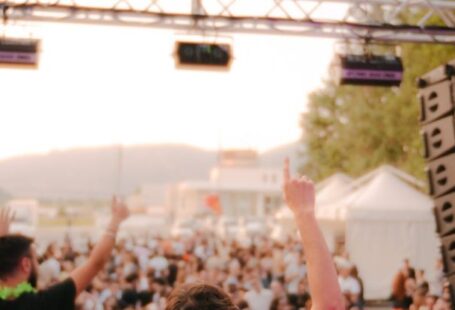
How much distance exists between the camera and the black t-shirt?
278cm

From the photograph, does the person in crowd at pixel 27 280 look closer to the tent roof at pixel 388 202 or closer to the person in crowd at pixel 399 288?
the person in crowd at pixel 399 288

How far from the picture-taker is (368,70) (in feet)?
29.7

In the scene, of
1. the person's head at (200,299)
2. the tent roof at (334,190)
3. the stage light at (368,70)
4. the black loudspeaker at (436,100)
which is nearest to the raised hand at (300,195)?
the person's head at (200,299)

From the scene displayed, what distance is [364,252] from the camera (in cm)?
1638

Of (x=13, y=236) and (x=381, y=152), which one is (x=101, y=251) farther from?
(x=381, y=152)

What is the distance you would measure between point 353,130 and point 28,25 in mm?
26643

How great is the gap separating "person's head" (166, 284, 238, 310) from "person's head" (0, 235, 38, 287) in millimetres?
1185

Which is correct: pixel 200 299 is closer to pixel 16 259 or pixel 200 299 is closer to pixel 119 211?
pixel 16 259

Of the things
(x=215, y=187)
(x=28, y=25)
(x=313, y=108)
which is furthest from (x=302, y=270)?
(x=215, y=187)

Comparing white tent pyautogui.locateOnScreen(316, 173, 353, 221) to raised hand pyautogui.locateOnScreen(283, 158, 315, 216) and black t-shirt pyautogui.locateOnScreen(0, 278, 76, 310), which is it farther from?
raised hand pyautogui.locateOnScreen(283, 158, 315, 216)

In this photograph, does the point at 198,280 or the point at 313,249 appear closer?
the point at 313,249

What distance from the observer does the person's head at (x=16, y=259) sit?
2826mm

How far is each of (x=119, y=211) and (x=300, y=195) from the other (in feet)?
4.81

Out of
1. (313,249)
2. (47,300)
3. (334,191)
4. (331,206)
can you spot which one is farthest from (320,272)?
(334,191)
